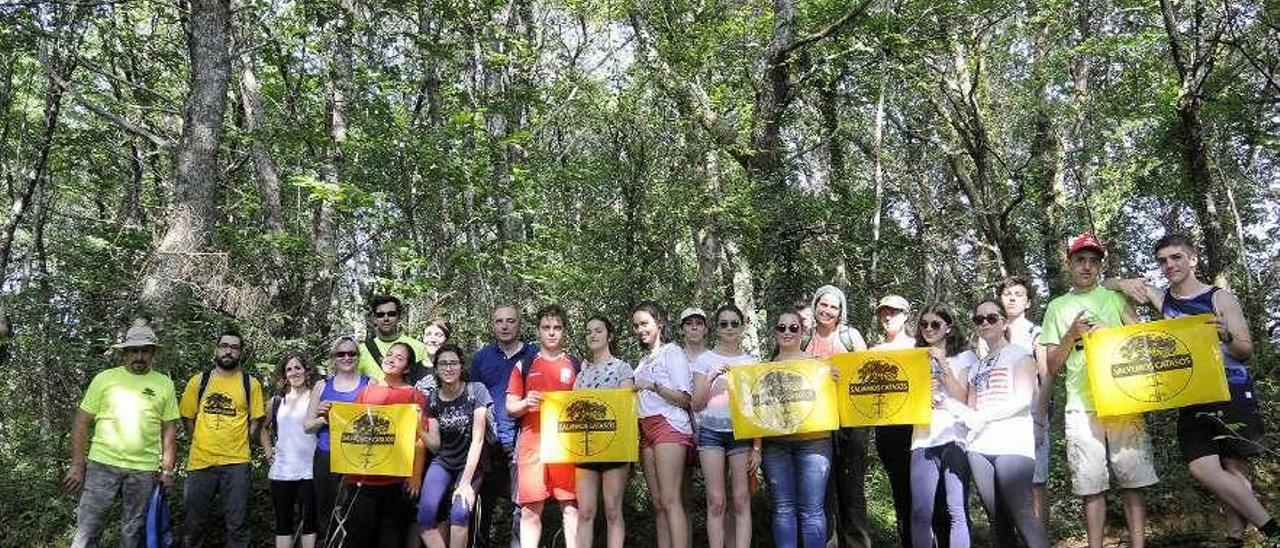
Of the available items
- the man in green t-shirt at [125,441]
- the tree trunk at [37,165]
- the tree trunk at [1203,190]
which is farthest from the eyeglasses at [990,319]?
the tree trunk at [37,165]

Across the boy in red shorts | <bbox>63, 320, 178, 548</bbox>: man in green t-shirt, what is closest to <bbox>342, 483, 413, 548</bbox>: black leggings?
the boy in red shorts

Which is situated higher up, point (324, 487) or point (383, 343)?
point (383, 343)

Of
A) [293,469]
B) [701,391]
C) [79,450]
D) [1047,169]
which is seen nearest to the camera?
[701,391]

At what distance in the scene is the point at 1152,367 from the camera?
5215mm

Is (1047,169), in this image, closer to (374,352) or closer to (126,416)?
(374,352)

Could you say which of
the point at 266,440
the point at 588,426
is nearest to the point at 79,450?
the point at 266,440

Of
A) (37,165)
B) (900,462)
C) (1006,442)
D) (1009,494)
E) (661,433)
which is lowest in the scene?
(1009,494)

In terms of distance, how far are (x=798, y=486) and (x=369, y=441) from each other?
2882mm

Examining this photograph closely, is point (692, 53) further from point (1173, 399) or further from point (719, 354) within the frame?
point (1173, 399)

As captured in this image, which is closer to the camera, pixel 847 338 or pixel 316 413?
pixel 847 338

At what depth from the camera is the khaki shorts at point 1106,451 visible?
A: 5.26 metres

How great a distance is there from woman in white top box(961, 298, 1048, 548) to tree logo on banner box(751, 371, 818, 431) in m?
0.96

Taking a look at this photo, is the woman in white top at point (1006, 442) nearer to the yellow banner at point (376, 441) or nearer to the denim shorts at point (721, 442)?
the denim shorts at point (721, 442)

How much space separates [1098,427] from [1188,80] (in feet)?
23.8
